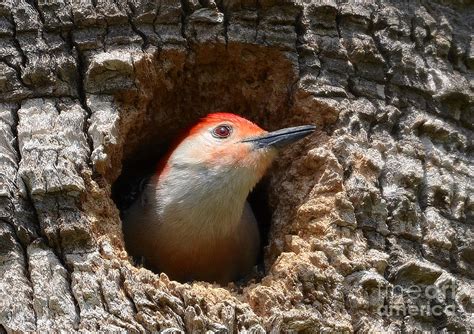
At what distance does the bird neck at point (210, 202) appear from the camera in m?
5.91

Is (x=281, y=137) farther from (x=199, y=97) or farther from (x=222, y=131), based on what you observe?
(x=199, y=97)

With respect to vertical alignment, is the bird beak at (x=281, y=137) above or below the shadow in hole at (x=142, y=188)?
above

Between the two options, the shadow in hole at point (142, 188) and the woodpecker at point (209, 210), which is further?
the shadow in hole at point (142, 188)

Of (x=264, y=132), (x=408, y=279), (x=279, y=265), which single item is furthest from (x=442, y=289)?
A: (x=264, y=132)

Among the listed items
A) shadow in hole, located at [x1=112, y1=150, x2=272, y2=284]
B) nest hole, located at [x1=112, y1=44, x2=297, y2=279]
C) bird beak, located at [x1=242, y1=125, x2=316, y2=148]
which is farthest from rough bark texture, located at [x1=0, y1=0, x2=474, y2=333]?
shadow in hole, located at [x1=112, y1=150, x2=272, y2=284]

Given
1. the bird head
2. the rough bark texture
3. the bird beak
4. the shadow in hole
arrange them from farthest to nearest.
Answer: the shadow in hole, the bird head, the bird beak, the rough bark texture

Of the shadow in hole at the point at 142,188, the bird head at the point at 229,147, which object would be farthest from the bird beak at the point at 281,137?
the shadow in hole at the point at 142,188

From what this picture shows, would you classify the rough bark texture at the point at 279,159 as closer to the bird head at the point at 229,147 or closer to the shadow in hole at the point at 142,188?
the bird head at the point at 229,147

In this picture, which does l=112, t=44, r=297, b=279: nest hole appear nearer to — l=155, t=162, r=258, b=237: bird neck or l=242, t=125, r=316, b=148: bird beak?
l=242, t=125, r=316, b=148: bird beak

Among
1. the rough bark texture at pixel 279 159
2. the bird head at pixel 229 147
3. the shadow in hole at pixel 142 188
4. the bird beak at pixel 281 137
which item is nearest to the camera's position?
the rough bark texture at pixel 279 159

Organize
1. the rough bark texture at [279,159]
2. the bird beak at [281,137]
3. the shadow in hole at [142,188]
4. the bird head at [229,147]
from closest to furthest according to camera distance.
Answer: the rough bark texture at [279,159] < the bird beak at [281,137] < the bird head at [229,147] < the shadow in hole at [142,188]

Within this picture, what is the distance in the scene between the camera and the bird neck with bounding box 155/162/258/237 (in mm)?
5914

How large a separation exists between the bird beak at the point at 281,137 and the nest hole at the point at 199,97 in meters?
0.23

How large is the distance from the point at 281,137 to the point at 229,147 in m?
0.54
